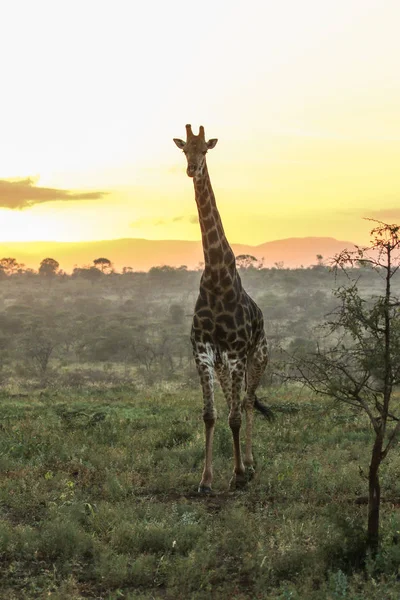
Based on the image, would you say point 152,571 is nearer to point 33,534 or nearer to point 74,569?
point 74,569

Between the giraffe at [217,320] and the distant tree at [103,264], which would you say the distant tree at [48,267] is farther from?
the giraffe at [217,320]

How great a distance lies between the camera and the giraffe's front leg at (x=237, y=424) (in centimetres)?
952

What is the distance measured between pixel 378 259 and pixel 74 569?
4277 mm

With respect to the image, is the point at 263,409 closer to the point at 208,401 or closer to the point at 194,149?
the point at 208,401

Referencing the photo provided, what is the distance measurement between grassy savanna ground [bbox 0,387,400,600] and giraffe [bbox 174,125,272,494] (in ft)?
2.58

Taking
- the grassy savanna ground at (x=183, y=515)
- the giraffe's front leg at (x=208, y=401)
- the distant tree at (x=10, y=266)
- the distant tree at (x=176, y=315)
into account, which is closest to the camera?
the grassy savanna ground at (x=183, y=515)

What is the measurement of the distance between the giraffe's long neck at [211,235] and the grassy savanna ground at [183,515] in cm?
295

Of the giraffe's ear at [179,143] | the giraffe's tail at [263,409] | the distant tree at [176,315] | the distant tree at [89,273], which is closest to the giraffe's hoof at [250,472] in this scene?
the giraffe's tail at [263,409]

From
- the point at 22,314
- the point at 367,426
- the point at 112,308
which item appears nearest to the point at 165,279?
the point at 112,308

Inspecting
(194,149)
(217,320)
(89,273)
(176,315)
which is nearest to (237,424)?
(217,320)

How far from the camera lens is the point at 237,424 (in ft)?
32.4

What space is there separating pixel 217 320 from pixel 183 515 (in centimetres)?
307

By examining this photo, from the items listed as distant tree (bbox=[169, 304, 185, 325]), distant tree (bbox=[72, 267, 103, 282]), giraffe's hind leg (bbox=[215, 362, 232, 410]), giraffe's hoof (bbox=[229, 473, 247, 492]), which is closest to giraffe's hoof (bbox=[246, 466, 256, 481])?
giraffe's hoof (bbox=[229, 473, 247, 492])

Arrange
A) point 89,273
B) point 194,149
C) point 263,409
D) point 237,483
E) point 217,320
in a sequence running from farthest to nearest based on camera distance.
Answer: point 89,273
point 263,409
point 194,149
point 217,320
point 237,483
